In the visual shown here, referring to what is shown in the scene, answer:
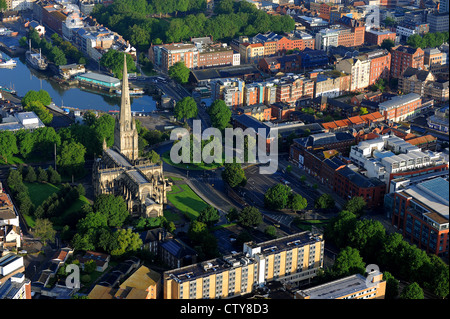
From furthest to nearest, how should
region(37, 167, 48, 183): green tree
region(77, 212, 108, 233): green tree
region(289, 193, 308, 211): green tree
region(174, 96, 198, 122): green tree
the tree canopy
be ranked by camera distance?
the tree canopy
region(174, 96, 198, 122): green tree
region(37, 167, 48, 183): green tree
region(289, 193, 308, 211): green tree
region(77, 212, 108, 233): green tree

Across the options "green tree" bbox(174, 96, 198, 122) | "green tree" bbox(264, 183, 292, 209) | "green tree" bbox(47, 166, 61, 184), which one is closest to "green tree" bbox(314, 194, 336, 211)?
"green tree" bbox(264, 183, 292, 209)

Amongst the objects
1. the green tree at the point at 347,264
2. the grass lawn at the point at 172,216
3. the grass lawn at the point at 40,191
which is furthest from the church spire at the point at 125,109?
the green tree at the point at 347,264

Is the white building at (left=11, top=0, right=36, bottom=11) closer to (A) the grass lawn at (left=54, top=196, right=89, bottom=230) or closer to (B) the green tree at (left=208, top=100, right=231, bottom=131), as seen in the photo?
(B) the green tree at (left=208, top=100, right=231, bottom=131)

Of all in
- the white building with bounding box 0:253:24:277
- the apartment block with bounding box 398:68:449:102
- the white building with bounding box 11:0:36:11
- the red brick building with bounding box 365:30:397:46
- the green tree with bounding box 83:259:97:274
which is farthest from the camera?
the white building with bounding box 11:0:36:11

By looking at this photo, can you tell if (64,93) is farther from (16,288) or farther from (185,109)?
(16,288)

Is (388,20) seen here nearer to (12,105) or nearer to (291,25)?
(291,25)

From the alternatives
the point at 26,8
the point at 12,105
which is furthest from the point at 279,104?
the point at 26,8
